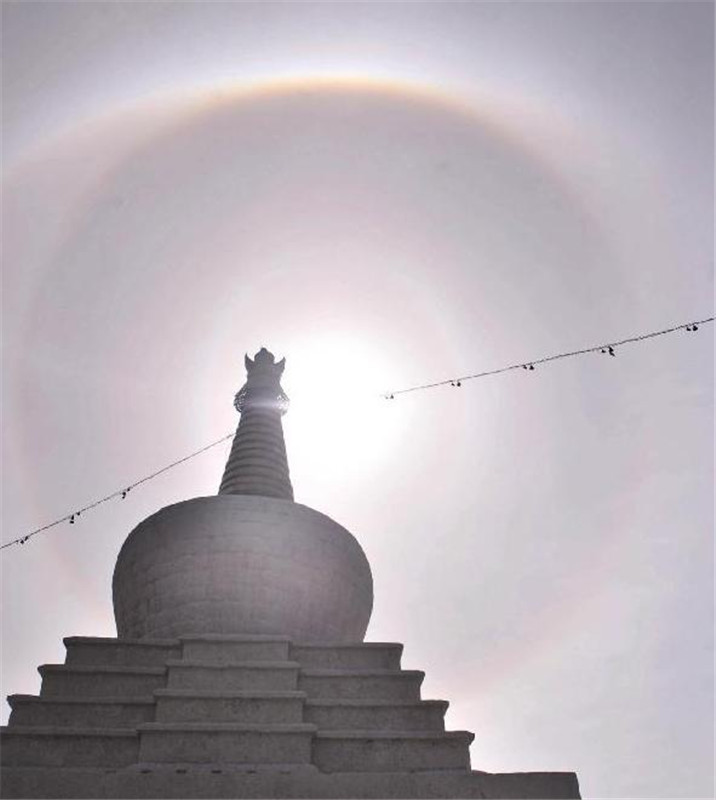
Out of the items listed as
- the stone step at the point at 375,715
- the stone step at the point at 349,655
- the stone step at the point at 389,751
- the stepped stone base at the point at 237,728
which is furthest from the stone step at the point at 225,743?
the stone step at the point at 349,655

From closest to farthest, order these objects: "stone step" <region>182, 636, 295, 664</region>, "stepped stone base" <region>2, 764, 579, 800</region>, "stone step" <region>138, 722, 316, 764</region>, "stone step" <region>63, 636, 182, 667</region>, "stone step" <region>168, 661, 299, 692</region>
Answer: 1. "stepped stone base" <region>2, 764, 579, 800</region>
2. "stone step" <region>138, 722, 316, 764</region>
3. "stone step" <region>168, 661, 299, 692</region>
4. "stone step" <region>182, 636, 295, 664</region>
5. "stone step" <region>63, 636, 182, 667</region>

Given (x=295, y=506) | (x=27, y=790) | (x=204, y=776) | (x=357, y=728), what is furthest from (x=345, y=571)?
(x=27, y=790)

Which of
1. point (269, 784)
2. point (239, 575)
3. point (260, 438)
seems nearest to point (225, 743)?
point (269, 784)

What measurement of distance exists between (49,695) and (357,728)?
241 inches

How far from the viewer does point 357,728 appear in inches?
570

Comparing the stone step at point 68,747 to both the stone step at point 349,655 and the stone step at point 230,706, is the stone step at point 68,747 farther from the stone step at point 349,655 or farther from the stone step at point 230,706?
the stone step at point 349,655

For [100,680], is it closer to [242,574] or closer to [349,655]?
[242,574]

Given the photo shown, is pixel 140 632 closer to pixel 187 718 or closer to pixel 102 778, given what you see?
pixel 187 718

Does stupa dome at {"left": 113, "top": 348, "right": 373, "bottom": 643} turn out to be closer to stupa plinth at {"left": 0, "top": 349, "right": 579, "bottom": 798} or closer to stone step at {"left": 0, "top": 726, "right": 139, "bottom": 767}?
stupa plinth at {"left": 0, "top": 349, "right": 579, "bottom": 798}

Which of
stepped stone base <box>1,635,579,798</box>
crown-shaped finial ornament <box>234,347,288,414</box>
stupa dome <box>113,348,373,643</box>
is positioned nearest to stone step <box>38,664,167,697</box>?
stepped stone base <box>1,635,579,798</box>

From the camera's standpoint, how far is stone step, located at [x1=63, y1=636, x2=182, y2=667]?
625 inches

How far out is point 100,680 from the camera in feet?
50.0

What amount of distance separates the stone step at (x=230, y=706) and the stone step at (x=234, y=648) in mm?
1183

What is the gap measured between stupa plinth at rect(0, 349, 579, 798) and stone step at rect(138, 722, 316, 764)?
0.02 metres
